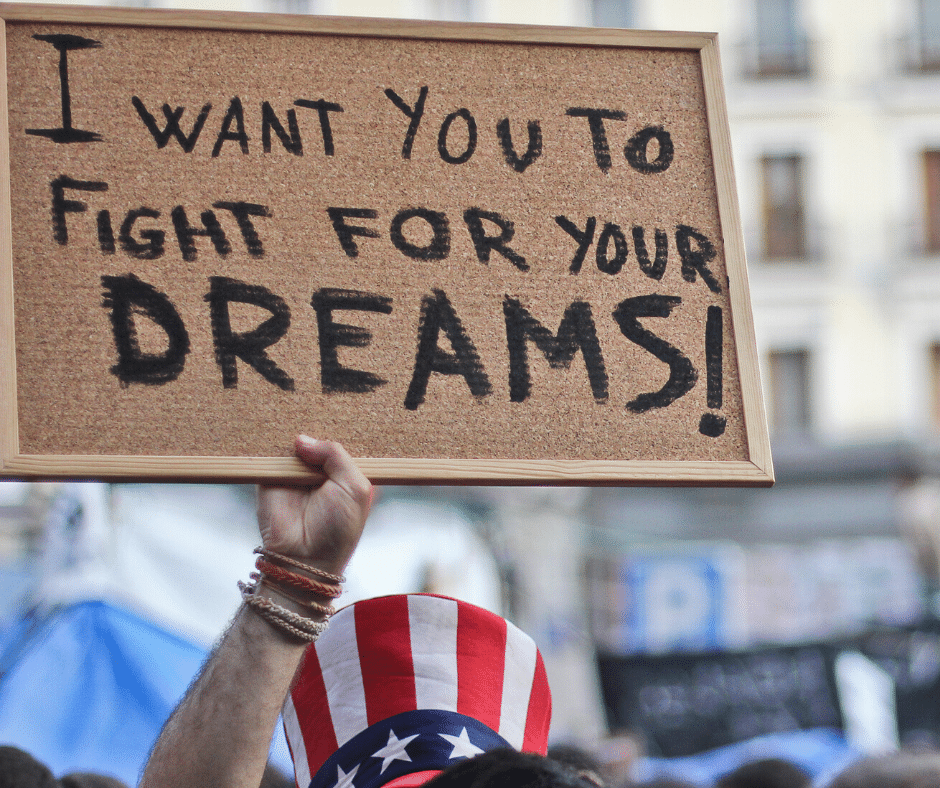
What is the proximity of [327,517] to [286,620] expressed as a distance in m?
0.12

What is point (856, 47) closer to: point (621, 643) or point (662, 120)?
point (621, 643)

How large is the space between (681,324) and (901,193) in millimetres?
14693

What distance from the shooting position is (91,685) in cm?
382

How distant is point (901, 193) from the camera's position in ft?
49.4

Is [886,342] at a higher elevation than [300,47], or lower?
higher

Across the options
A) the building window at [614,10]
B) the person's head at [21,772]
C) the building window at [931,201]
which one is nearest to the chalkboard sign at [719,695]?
the person's head at [21,772]

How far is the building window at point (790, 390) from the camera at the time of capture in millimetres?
14641

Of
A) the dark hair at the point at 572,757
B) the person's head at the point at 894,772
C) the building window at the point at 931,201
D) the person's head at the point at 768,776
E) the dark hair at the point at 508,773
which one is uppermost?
the building window at the point at 931,201

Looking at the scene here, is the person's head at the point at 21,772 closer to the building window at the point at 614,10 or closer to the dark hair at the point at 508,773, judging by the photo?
the dark hair at the point at 508,773

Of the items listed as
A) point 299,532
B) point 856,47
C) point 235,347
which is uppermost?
point 856,47

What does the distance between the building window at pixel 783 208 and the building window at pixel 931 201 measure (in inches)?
58.8

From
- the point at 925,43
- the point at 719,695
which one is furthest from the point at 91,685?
the point at 925,43

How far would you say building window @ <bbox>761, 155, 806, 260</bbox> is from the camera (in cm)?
1482

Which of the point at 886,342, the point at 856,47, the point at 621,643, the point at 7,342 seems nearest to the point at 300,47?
the point at 7,342
